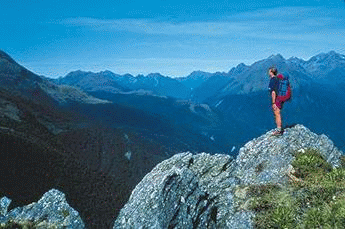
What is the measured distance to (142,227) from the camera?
684 inches

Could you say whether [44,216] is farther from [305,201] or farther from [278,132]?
[278,132]

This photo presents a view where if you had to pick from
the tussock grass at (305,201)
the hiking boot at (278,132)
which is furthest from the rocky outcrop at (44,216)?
the hiking boot at (278,132)

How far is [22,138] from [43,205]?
428 ft

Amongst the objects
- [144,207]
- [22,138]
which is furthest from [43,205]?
[22,138]

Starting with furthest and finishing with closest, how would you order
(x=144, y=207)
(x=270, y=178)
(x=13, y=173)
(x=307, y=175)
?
(x=13, y=173) → (x=270, y=178) → (x=307, y=175) → (x=144, y=207)

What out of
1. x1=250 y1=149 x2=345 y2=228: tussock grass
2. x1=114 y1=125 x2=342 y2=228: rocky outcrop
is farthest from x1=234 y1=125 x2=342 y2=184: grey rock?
x1=250 y1=149 x2=345 y2=228: tussock grass

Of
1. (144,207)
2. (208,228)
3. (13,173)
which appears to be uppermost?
(144,207)

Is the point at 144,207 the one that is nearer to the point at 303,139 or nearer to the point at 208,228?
the point at 208,228

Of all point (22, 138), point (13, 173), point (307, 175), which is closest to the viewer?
point (307, 175)

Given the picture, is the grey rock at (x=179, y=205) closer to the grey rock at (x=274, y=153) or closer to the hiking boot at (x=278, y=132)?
the grey rock at (x=274, y=153)

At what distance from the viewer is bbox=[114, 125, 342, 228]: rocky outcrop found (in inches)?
716

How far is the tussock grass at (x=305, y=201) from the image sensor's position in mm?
15289

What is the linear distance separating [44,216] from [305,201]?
11077mm

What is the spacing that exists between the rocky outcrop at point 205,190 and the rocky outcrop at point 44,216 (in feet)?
7.13
